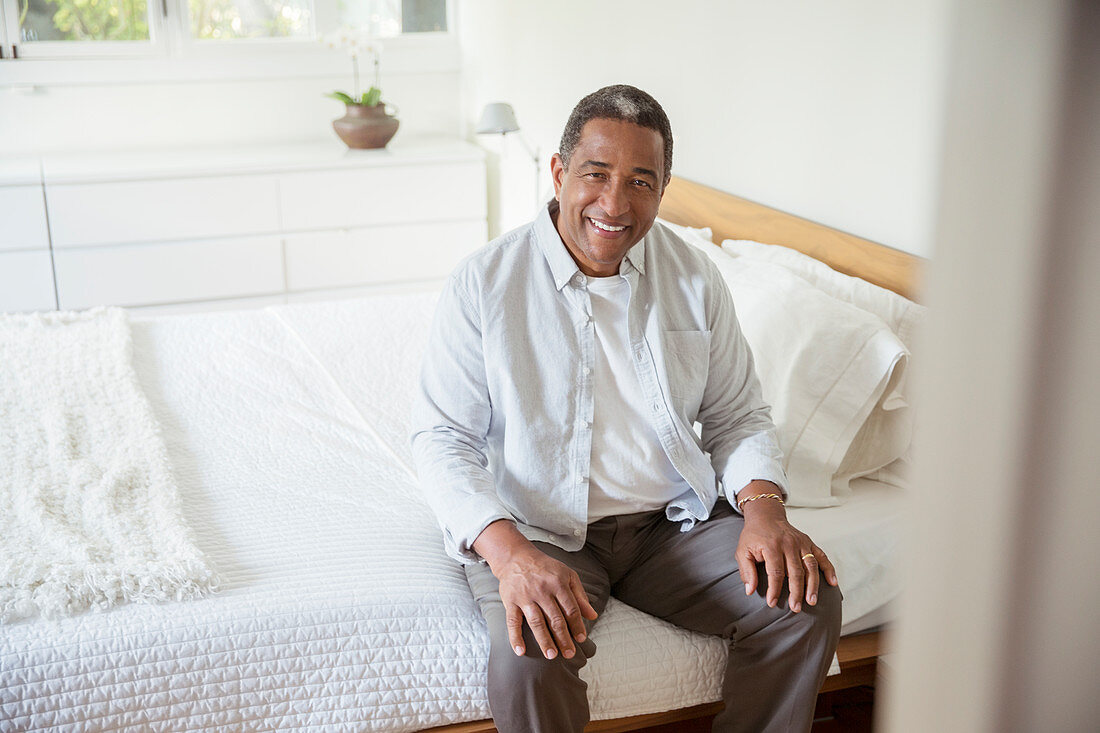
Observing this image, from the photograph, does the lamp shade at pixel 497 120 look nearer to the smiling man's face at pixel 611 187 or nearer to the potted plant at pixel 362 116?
the potted plant at pixel 362 116

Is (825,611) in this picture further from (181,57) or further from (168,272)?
(181,57)

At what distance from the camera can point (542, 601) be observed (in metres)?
1.27

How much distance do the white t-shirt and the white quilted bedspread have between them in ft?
0.55

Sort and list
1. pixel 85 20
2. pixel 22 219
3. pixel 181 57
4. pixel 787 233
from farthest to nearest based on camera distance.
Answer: pixel 181 57 < pixel 85 20 < pixel 22 219 < pixel 787 233

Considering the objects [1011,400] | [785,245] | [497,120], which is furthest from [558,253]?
[497,120]

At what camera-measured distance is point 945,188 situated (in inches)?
7.5

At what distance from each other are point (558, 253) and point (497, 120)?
1808 millimetres

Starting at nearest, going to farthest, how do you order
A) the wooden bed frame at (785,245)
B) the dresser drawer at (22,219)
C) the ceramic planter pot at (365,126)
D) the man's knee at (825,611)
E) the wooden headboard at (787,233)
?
the man's knee at (825,611) < the wooden bed frame at (785,245) < the wooden headboard at (787,233) < the dresser drawer at (22,219) < the ceramic planter pot at (365,126)

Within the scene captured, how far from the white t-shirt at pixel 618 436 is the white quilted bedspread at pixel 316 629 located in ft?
0.55

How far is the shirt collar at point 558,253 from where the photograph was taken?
1538 millimetres

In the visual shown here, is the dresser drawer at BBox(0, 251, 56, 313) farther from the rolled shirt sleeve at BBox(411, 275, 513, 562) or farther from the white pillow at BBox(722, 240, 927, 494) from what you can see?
the white pillow at BBox(722, 240, 927, 494)

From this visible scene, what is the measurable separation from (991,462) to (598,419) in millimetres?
1331

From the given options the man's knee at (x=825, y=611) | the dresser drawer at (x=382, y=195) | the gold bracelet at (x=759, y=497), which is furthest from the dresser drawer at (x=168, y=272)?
the man's knee at (x=825, y=611)

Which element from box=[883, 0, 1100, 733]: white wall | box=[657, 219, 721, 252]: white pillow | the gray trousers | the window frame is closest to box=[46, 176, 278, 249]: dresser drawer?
the window frame
